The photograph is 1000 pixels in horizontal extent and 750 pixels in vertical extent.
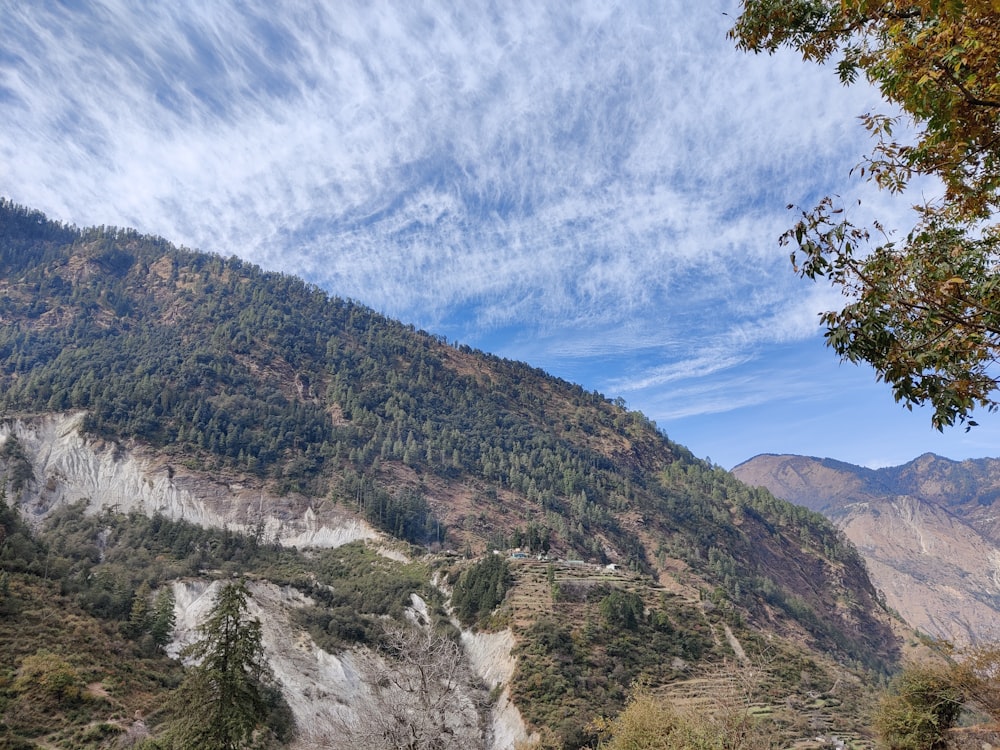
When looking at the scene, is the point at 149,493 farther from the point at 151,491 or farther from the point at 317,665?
the point at 317,665

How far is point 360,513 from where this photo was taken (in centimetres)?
8900

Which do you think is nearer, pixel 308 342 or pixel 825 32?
pixel 825 32

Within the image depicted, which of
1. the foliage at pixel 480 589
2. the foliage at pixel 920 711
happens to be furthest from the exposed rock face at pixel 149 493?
the foliage at pixel 920 711

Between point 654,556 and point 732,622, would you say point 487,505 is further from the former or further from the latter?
point 732,622

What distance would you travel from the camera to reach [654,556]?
104688 millimetres

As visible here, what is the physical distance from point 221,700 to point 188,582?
4030 centimetres

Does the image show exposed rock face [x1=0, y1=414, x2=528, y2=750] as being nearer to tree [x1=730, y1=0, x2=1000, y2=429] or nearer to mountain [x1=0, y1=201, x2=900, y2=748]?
mountain [x1=0, y1=201, x2=900, y2=748]

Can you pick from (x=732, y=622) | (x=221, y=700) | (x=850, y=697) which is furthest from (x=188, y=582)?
(x=850, y=697)

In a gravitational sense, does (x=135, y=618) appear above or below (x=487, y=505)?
below

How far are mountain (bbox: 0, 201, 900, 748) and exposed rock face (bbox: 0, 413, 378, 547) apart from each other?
1.41 ft

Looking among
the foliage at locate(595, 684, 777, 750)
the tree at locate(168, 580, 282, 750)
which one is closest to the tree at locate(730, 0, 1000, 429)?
the foliage at locate(595, 684, 777, 750)

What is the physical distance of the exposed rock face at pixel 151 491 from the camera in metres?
81.2

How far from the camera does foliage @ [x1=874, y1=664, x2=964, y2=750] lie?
74.1ft

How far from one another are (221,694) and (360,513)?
72.7 m
